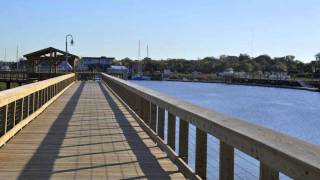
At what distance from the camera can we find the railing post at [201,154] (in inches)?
268

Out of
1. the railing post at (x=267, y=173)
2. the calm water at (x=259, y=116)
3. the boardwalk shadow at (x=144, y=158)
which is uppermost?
the railing post at (x=267, y=173)

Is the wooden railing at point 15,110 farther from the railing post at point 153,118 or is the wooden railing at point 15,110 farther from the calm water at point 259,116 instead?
the calm water at point 259,116

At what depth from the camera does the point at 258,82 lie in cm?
16762

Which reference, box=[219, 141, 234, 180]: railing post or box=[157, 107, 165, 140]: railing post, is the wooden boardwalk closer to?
box=[157, 107, 165, 140]: railing post

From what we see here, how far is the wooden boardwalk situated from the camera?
7516 millimetres

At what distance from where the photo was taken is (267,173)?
4297mm

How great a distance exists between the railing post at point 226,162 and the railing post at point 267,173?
3.52 ft

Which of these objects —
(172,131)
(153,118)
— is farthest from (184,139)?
(153,118)

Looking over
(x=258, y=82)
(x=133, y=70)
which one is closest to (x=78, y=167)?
(x=258, y=82)

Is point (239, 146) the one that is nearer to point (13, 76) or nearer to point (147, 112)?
point (147, 112)

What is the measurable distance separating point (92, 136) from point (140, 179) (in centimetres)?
458

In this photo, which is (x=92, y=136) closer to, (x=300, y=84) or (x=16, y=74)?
(x=16, y=74)

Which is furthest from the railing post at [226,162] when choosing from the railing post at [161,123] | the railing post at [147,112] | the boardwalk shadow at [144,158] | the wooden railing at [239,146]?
the railing post at [147,112]

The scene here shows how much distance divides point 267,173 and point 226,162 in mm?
1285
